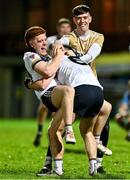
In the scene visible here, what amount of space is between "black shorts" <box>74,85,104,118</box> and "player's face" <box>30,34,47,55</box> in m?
0.80

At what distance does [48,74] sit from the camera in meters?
10.2

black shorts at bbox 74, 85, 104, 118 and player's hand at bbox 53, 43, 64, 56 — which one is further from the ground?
player's hand at bbox 53, 43, 64, 56

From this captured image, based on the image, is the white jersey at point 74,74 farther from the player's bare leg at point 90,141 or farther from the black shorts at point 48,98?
the player's bare leg at point 90,141

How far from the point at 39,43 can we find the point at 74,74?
66 cm

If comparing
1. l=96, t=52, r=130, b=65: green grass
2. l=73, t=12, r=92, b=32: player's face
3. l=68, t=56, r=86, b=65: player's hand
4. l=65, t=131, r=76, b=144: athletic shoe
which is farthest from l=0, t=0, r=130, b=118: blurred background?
l=65, t=131, r=76, b=144: athletic shoe

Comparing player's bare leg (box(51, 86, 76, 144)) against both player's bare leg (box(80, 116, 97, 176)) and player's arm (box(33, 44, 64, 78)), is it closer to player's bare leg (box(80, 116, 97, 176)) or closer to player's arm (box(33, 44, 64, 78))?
player's arm (box(33, 44, 64, 78))

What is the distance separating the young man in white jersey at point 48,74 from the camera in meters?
9.97

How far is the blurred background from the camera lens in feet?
151

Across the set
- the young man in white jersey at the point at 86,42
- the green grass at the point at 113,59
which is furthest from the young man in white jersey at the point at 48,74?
the green grass at the point at 113,59

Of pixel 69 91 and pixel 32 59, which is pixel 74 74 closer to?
pixel 69 91

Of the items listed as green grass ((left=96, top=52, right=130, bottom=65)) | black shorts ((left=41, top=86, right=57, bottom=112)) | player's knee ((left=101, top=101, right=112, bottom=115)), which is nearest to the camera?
black shorts ((left=41, top=86, right=57, bottom=112))

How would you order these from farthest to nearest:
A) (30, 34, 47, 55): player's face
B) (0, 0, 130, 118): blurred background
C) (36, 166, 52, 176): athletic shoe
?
(0, 0, 130, 118): blurred background < (36, 166, 52, 176): athletic shoe < (30, 34, 47, 55): player's face

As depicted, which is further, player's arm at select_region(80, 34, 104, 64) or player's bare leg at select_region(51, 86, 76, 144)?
player's arm at select_region(80, 34, 104, 64)

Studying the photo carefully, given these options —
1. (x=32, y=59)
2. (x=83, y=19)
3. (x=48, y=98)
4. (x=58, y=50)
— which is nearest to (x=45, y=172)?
(x=48, y=98)
